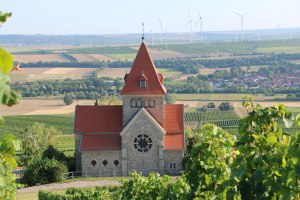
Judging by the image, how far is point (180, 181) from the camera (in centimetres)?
1558

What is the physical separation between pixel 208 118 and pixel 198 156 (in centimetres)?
8250

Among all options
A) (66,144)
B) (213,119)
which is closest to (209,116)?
(213,119)

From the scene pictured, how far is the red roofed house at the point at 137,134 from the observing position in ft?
155

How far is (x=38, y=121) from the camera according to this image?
313 ft

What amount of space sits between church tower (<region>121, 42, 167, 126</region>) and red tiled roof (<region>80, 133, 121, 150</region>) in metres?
1.69

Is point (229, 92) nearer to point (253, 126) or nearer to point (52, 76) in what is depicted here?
point (52, 76)

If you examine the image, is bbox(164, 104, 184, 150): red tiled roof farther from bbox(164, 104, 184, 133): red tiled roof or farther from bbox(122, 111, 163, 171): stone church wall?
bbox(122, 111, 163, 171): stone church wall

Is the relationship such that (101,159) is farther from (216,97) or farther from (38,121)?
(216,97)

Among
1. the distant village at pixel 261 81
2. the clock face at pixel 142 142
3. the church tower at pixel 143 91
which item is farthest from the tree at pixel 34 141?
the distant village at pixel 261 81

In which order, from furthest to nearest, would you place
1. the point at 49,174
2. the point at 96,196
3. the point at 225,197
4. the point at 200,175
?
the point at 49,174, the point at 96,196, the point at 200,175, the point at 225,197

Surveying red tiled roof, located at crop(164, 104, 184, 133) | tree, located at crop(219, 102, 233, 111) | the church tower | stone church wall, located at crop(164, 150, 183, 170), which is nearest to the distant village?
tree, located at crop(219, 102, 233, 111)

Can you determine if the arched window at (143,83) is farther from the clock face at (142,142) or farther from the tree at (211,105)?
the tree at (211,105)

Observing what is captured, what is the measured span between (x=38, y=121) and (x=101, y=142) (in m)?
50.1

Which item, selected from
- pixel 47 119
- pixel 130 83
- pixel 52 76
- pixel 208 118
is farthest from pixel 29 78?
pixel 130 83
